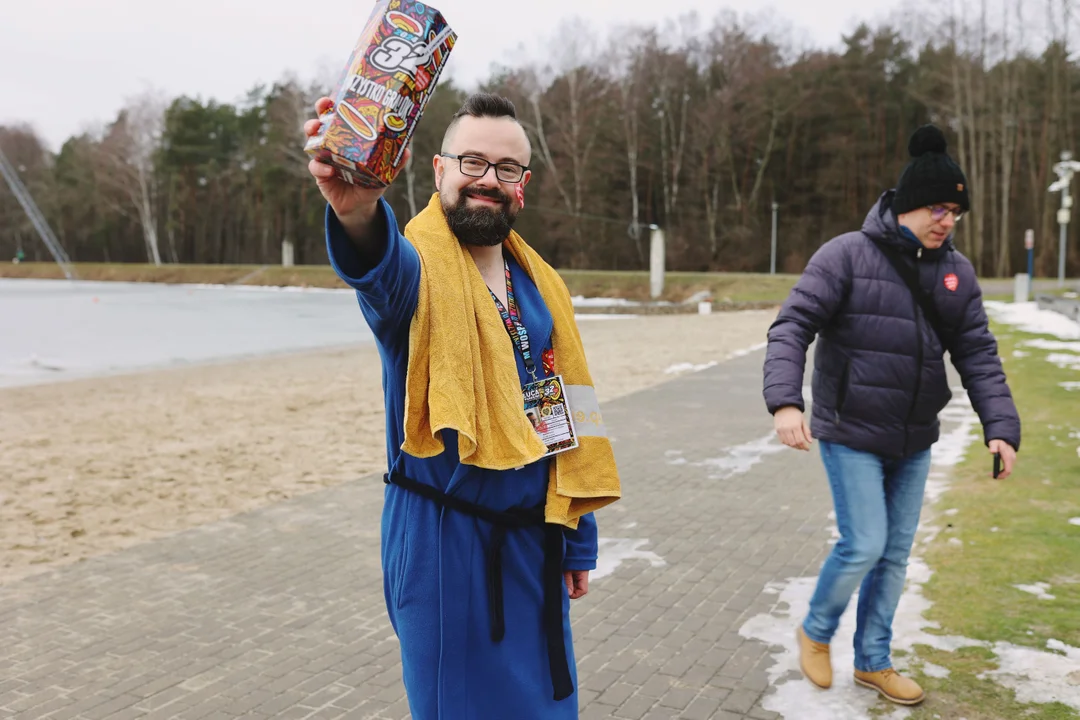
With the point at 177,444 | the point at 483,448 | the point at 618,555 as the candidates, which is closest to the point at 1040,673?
the point at 618,555

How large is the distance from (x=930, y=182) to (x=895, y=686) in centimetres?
205

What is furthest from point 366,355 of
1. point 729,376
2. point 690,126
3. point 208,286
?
point 208,286

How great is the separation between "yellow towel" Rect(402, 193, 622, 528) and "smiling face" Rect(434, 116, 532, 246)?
5cm

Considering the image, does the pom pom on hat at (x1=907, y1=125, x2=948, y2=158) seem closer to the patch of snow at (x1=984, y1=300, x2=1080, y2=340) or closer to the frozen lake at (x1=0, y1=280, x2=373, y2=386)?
the patch of snow at (x1=984, y1=300, x2=1080, y2=340)

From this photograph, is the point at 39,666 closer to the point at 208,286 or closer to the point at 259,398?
the point at 259,398

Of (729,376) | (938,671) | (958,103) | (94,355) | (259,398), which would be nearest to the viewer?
(938,671)

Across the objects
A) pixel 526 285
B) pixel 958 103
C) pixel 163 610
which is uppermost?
pixel 958 103

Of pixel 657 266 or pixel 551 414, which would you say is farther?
pixel 657 266

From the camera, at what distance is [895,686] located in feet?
12.3

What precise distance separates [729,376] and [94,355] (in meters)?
15.8

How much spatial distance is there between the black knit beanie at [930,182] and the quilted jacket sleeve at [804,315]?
0.97 feet

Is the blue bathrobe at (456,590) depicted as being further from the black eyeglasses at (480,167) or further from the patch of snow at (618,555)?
the patch of snow at (618,555)

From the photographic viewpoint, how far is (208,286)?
7300 centimetres

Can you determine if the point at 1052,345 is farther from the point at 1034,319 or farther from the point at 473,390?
the point at 473,390
